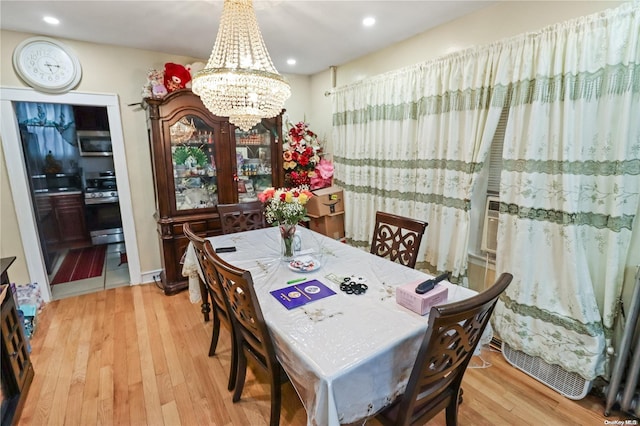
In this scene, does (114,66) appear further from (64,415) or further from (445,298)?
(445,298)

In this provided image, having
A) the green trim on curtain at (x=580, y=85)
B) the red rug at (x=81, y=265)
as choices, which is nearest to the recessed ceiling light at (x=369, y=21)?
the green trim on curtain at (x=580, y=85)

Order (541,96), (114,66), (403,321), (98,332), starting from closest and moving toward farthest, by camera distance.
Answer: (403,321), (541,96), (98,332), (114,66)

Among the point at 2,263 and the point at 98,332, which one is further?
the point at 98,332

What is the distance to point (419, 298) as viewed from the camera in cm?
131

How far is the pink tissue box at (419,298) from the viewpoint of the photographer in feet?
4.32

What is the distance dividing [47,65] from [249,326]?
9.90 ft

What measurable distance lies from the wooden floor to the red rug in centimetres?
106

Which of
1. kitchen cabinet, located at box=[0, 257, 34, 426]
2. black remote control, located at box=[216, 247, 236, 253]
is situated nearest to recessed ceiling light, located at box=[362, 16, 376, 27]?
black remote control, located at box=[216, 247, 236, 253]

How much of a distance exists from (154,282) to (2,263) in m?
1.53

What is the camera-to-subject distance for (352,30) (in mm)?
2543

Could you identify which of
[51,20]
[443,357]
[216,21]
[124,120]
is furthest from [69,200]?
[443,357]

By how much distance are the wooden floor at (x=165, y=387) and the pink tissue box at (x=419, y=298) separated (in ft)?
2.55

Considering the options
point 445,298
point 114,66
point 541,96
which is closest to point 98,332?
point 114,66

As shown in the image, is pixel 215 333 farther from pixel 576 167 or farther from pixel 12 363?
pixel 576 167
